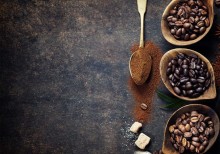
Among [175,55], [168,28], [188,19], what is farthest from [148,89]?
[188,19]

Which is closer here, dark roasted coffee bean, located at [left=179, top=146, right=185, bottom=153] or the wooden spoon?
dark roasted coffee bean, located at [left=179, top=146, right=185, bottom=153]

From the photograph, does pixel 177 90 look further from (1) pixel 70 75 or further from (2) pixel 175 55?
(1) pixel 70 75

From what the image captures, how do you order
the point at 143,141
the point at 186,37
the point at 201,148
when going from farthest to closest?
the point at 143,141 → the point at 186,37 → the point at 201,148

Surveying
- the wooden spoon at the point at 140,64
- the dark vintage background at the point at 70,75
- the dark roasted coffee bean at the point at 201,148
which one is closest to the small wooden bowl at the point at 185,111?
the dark roasted coffee bean at the point at 201,148

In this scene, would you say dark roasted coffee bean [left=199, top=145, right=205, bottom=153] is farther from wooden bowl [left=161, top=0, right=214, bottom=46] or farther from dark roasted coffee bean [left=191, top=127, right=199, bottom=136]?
wooden bowl [left=161, top=0, right=214, bottom=46]

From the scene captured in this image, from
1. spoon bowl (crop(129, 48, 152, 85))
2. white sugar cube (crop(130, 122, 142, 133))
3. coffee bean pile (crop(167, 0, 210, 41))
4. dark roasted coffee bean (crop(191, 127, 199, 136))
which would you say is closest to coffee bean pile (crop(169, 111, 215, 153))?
dark roasted coffee bean (crop(191, 127, 199, 136))

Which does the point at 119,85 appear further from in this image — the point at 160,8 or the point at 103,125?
the point at 160,8
